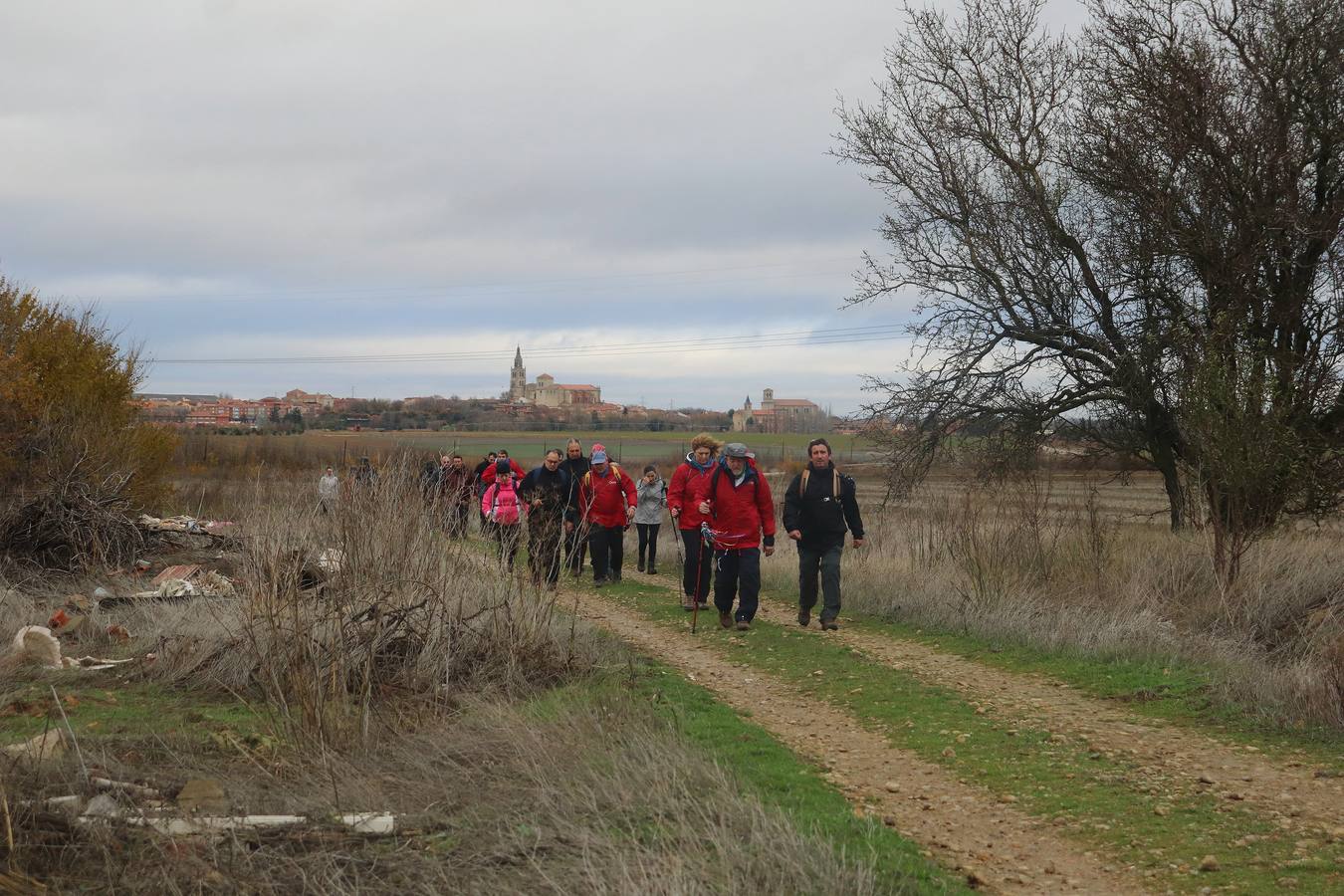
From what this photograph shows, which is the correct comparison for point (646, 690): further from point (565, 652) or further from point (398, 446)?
point (398, 446)

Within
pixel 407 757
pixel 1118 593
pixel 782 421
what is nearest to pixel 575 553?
pixel 407 757

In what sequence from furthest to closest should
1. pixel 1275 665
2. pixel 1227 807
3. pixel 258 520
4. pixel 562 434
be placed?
pixel 562 434 → pixel 1275 665 → pixel 258 520 → pixel 1227 807

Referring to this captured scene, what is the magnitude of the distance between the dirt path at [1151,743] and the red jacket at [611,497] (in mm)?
6113

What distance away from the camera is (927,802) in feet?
20.4

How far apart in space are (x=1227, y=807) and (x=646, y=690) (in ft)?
13.2

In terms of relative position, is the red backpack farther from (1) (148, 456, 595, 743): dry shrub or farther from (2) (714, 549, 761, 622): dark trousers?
(1) (148, 456, 595, 743): dry shrub

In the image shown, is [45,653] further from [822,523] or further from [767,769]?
[822,523]

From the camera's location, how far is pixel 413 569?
29.5ft

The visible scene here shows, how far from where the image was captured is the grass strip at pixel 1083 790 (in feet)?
17.0

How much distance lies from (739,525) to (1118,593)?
4.04 m

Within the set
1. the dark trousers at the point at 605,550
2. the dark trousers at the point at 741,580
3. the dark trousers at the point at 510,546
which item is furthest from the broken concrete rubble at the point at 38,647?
the dark trousers at the point at 605,550

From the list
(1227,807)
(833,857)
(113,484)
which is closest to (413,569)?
(833,857)

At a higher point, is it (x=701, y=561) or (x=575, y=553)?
(x=575, y=553)

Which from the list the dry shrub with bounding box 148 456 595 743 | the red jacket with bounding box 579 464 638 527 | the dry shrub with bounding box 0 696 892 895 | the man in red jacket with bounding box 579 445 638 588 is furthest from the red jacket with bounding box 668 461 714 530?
the dry shrub with bounding box 0 696 892 895
